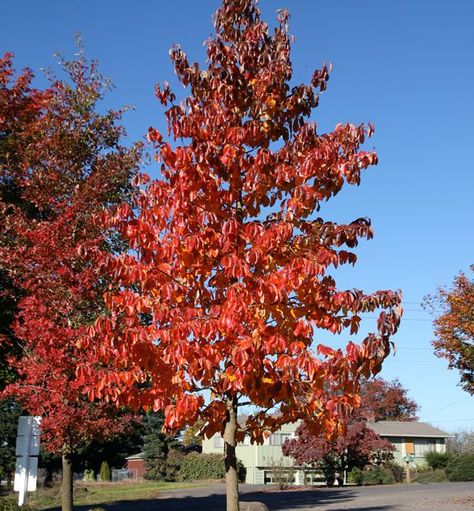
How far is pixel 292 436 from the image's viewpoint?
5503cm

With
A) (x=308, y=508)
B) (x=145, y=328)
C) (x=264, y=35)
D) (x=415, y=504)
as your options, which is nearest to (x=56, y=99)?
(x=264, y=35)

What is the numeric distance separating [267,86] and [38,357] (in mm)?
7720

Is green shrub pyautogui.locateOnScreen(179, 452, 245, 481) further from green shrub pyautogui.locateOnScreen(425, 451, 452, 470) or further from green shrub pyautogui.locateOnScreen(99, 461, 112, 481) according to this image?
green shrub pyautogui.locateOnScreen(425, 451, 452, 470)

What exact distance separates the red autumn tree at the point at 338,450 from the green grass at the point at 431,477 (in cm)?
393

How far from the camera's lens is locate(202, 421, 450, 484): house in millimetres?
50875

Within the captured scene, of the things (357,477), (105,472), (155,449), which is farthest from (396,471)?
(105,472)

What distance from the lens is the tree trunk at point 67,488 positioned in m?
12.0

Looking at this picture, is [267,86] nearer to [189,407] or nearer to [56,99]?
[189,407]

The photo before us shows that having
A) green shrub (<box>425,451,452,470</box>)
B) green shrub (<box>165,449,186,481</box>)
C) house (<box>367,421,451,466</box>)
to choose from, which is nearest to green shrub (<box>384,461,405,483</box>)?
green shrub (<box>425,451,452,470</box>)

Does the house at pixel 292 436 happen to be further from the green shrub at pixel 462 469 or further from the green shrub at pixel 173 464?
the green shrub at pixel 462 469

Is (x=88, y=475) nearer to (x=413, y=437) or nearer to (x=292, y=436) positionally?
(x=292, y=436)

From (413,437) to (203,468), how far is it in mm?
A: 20683

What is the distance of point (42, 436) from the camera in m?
12.2

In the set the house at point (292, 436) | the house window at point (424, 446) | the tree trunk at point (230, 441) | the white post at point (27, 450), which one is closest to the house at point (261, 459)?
the house at point (292, 436)
